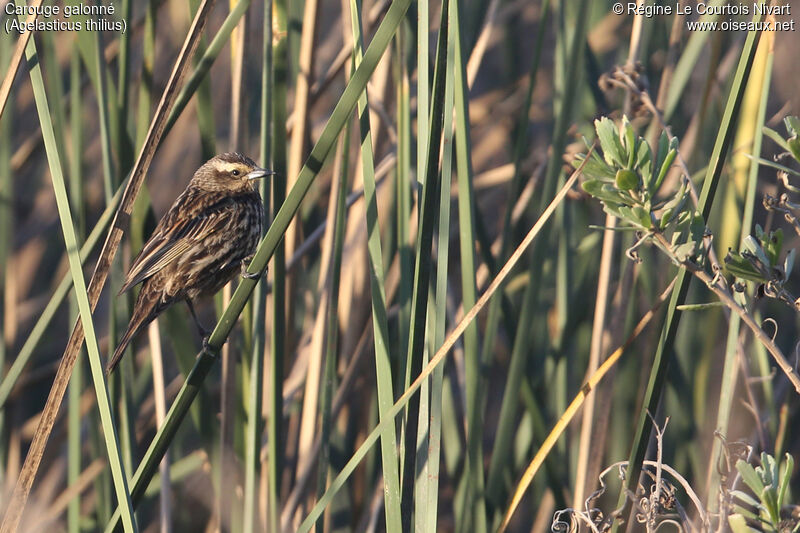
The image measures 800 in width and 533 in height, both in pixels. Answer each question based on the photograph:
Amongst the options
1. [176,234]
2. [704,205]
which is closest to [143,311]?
[176,234]

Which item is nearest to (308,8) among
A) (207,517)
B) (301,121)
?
(301,121)

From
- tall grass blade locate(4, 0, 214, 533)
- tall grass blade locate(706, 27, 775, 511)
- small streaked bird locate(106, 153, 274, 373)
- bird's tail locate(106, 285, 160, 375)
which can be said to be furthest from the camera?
small streaked bird locate(106, 153, 274, 373)

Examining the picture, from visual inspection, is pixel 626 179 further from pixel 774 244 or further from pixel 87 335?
pixel 87 335

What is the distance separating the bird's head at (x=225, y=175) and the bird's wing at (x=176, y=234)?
0.08 meters

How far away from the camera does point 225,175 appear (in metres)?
2.78

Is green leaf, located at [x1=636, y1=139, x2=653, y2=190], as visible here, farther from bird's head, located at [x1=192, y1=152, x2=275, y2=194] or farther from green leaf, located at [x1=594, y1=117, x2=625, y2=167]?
bird's head, located at [x1=192, y1=152, x2=275, y2=194]

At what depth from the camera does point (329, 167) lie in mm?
3537

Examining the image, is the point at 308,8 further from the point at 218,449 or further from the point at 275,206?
the point at 218,449

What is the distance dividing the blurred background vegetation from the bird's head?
0.17m

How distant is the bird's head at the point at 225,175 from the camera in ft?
8.92

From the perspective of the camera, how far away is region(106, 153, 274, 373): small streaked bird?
2383 mm

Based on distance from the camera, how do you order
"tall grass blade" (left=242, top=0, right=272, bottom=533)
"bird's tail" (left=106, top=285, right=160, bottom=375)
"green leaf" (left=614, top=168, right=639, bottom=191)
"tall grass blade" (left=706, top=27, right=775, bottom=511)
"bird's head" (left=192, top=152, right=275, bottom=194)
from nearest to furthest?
"green leaf" (left=614, top=168, right=639, bottom=191)
"tall grass blade" (left=706, top=27, right=775, bottom=511)
"tall grass blade" (left=242, top=0, right=272, bottom=533)
"bird's tail" (left=106, top=285, right=160, bottom=375)
"bird's head" (left=192, top=152, right=275, bottom=194)

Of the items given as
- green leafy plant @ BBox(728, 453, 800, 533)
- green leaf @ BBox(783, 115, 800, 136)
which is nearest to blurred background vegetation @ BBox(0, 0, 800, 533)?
green leaf @ BBox(783, 115, 800, 136)

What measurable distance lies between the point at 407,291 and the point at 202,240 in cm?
99
